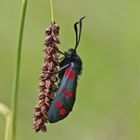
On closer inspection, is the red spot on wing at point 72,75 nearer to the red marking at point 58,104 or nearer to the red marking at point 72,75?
the red marking at point 72,75

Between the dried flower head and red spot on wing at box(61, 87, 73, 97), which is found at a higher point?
red spot on wing at box(61, 87, 73, 97)

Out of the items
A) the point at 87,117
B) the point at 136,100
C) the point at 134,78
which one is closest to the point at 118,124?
the point at 136,100

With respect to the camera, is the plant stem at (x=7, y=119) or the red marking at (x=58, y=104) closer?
the plant stem at (x=7, y=119)

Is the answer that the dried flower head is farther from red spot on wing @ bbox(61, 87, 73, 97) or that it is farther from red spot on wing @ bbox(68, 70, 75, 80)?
red spot on wing @ bbox(68, 70, 75, 80)

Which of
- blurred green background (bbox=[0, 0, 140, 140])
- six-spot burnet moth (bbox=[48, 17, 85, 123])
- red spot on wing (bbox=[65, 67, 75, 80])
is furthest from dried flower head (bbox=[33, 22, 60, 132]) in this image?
blurred green background (bbox=[0, 0, 140, 140])

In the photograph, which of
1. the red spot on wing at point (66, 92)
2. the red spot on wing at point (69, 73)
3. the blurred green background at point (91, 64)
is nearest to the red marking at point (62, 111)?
the red spot on wing at point (66, 92)

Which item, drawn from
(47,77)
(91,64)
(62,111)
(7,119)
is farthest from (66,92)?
(91,64)
